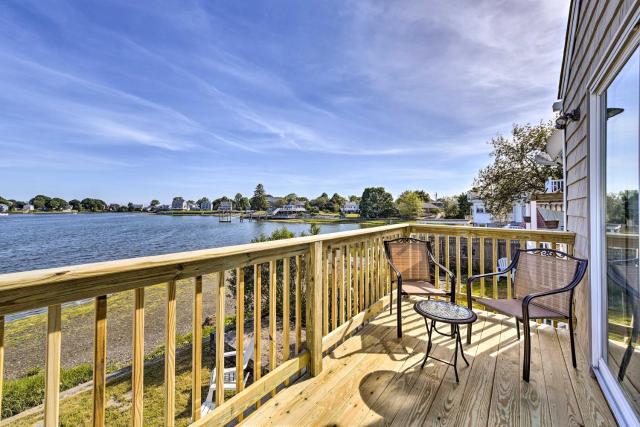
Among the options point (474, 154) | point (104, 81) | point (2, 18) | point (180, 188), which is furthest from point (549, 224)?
point (180, 188)

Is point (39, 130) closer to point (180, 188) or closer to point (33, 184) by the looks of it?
point (33, 184)

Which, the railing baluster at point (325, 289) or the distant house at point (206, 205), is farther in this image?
the distant house at point (206, 205)

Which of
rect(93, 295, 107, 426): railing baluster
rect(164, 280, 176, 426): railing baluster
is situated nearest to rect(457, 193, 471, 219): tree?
rect(164, 280, 176, 426): railing baluster

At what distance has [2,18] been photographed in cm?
688

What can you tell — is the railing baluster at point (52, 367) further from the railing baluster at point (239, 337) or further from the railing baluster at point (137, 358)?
the railing baluster at point (239, 337)

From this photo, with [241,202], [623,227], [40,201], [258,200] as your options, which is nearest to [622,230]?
[623,227]

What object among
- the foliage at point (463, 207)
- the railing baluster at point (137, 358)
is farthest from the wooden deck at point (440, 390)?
the foliage at point (463, 207)

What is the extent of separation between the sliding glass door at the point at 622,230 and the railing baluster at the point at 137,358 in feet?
8.16

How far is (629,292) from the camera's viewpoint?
1.64 meters

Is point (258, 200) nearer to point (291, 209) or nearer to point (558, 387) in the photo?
point (291, 209)

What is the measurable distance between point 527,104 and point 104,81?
19.0 metres

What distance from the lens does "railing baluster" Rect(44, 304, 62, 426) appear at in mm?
973

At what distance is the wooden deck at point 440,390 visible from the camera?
1732mm

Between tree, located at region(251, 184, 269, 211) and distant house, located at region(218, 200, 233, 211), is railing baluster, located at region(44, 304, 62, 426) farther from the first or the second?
distant house, located at region(218, 200, 233, 211)
